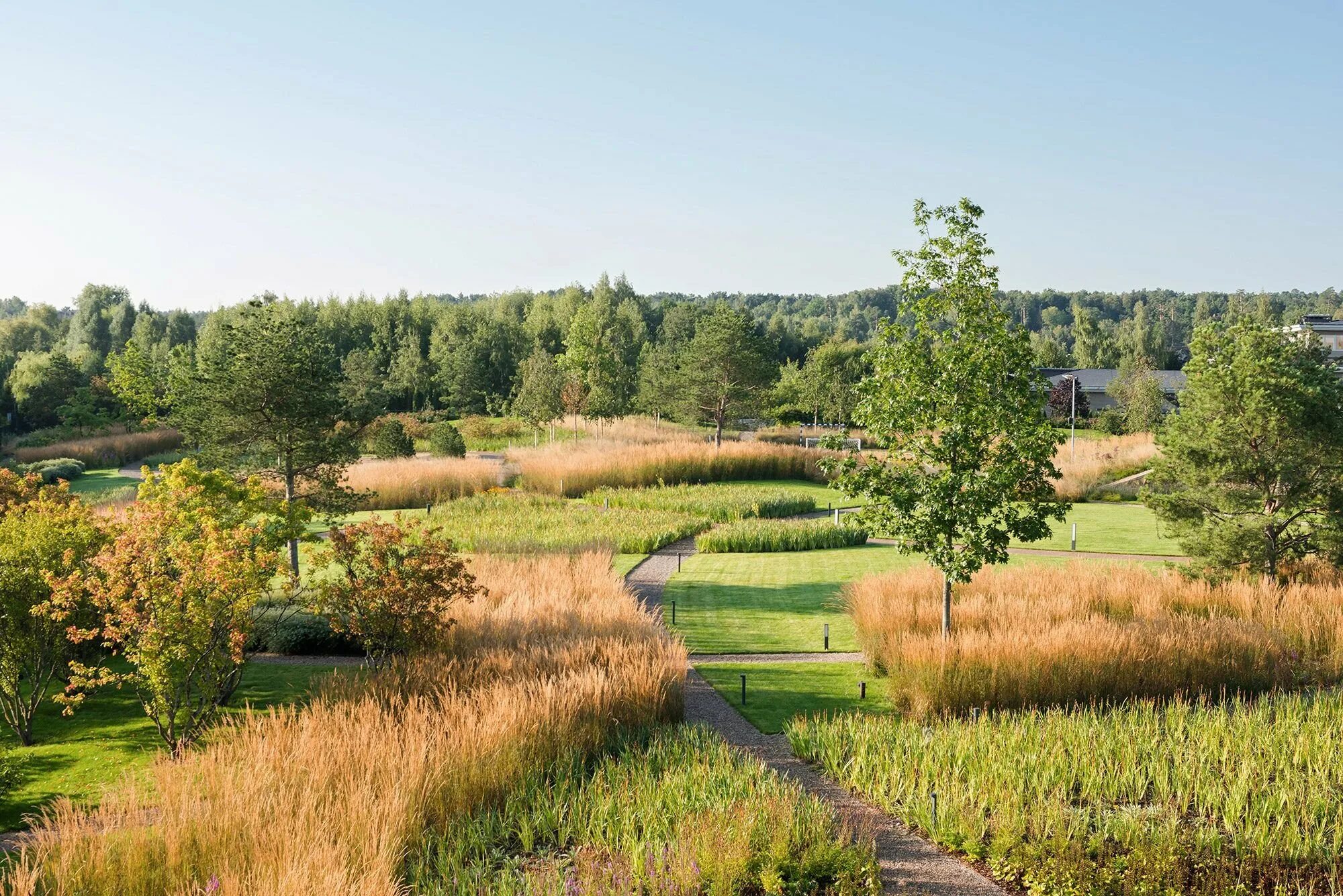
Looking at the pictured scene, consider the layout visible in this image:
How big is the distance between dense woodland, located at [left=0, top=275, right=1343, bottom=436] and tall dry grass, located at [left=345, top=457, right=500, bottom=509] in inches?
196

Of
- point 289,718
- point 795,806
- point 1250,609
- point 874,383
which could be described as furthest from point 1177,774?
point 289,718

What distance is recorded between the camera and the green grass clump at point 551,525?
68.1ft

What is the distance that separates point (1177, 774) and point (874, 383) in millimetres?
5937

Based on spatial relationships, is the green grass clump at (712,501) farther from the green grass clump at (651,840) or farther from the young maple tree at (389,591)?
the green grass clump at (651,840)

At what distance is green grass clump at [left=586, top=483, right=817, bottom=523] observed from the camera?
85.4 ft

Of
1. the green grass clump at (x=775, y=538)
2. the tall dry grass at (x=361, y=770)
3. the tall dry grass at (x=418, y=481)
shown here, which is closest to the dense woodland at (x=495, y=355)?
the tall dry grass at (x=418, y=481)

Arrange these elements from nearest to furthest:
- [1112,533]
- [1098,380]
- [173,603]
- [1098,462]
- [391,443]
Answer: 1. [173,603]
2. [1112,533]
3. [1098,462]
4. [391,443]
5. [1098,380]

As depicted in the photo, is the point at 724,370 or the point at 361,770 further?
the point at 724,370

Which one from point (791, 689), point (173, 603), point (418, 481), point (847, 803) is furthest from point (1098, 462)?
point (173, 603)

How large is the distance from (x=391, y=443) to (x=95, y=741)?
1067 inches

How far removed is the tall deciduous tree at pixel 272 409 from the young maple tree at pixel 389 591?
6.43 m

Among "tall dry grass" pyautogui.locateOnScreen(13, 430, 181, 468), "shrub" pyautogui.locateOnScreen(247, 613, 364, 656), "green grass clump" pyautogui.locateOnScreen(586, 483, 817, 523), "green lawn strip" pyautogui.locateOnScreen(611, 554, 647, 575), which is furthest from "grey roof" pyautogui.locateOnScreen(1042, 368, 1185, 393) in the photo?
"shrub" pyautogui.locateOnScreen(247, 613, 364, 656)

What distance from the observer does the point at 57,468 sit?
1390 inches

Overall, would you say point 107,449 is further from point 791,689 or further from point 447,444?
point 791,689
